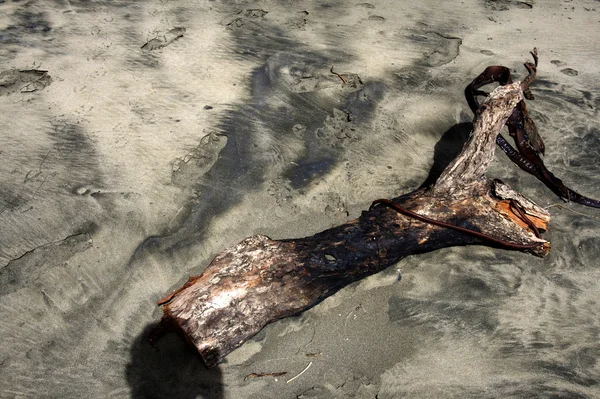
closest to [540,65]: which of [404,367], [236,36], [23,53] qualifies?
[236,36]

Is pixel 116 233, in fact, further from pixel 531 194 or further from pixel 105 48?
pixel 531 194

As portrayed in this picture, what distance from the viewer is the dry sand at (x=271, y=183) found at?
228cm

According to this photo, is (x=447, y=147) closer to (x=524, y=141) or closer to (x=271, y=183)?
(x=524, y=141)

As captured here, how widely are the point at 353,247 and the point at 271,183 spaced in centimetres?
89

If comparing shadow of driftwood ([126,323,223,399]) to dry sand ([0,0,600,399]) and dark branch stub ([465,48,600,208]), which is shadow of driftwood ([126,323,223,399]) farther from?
dark branch stub ([465,48,600,208])

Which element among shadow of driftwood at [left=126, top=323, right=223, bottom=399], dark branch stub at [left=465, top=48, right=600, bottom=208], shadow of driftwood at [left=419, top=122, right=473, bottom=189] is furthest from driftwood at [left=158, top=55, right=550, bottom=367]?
dark branch stub at [left=465, top=48, right=600, bottom=208]

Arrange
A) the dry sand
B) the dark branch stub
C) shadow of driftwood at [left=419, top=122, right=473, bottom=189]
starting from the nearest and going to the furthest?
the dry sand, the dark branch stub, shadow of driftwood at [left=419, top=122, right=473, bottom=189]

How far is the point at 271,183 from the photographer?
3.11 m

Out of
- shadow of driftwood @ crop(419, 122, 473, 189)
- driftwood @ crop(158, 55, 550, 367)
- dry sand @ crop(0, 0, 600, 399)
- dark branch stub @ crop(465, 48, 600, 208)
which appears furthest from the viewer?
shadow of driftwood @ crop(419, 122, 473, 189)

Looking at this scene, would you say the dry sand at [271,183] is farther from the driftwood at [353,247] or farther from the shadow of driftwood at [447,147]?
the driftwood at [353,247]

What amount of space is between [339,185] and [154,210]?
1206 mm

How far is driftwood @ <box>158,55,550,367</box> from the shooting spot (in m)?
2.13

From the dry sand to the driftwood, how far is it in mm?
176

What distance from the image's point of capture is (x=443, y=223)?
258cm
